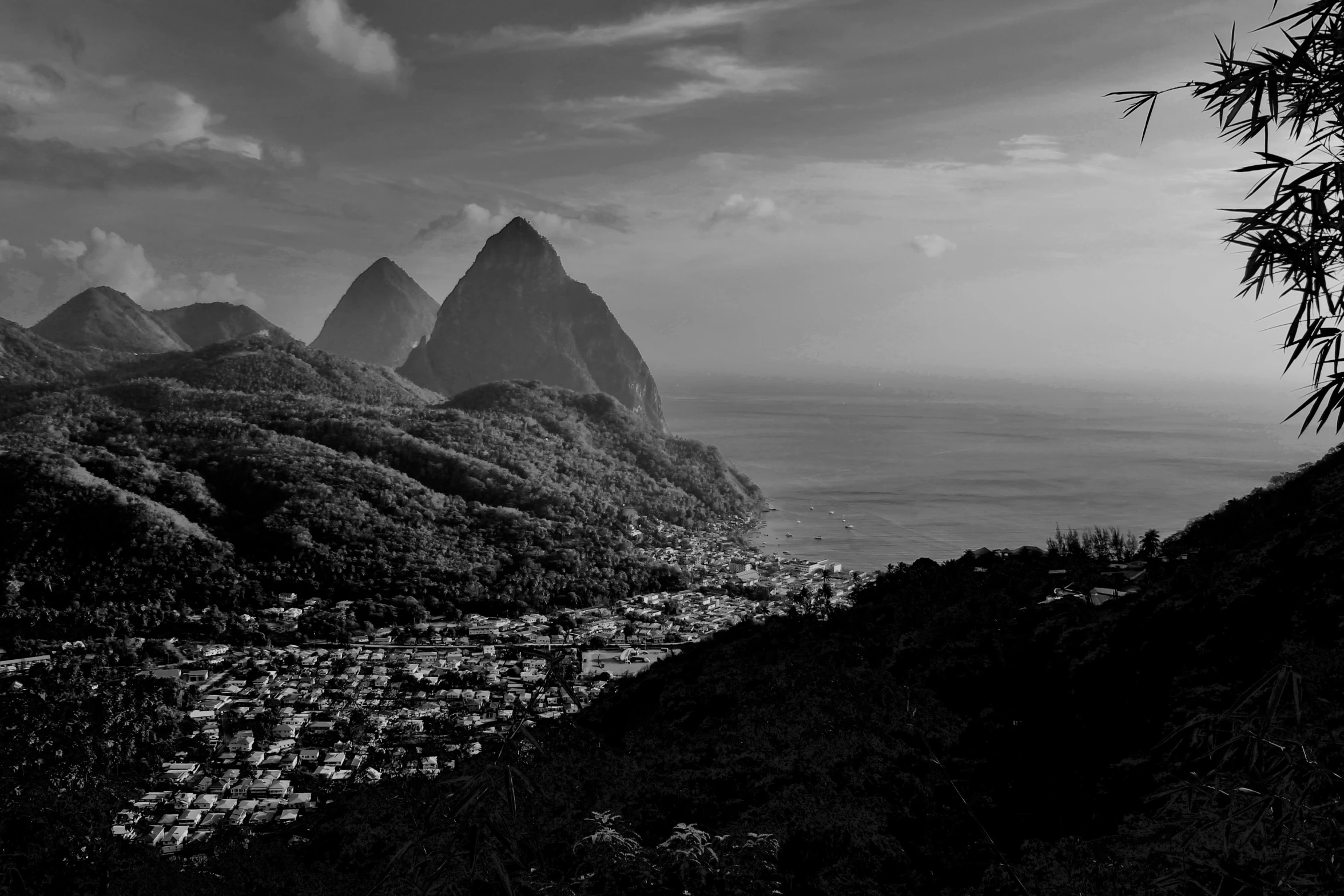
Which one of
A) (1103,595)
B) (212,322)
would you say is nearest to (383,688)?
(1103,595)

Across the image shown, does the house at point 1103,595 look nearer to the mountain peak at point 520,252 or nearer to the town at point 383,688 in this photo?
the town at point 383,688

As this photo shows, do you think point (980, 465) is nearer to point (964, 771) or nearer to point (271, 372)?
point (271, 372)

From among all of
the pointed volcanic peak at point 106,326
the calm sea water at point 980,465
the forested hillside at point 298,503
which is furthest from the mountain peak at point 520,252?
the forested hillside at point 298,503

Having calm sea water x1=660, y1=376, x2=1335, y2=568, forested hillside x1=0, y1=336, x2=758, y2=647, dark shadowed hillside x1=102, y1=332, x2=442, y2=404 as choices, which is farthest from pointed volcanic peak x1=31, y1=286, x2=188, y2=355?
calm sea water x1=660, y1=376, x2=1335, y2=568

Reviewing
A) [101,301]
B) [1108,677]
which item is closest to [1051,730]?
[1108,677]

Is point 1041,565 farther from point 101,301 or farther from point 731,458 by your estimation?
point 101,301
